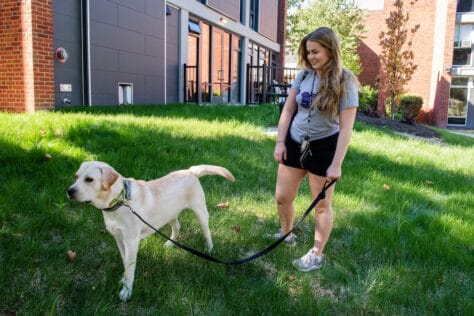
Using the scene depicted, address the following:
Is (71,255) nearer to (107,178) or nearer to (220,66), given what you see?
(107,178)

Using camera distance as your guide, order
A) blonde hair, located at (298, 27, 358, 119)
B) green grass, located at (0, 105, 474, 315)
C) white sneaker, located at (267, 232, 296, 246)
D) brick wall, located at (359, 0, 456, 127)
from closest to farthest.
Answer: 1. green grass, located at (0, 105, 474, 315)
2. blonde hair, located at (298, 27, 358, 119)
3. white sneaker, located at (267, 232, 296, 246)
4. brick wall, located at (359, 0, 456, 127)

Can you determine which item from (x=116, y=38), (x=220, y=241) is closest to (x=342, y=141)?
(x=220, y=241)

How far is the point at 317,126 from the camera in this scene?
3.19 m

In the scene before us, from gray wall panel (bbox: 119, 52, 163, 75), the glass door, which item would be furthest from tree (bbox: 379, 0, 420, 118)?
gray wall panel (bbox: 119, 52, 163, 75)

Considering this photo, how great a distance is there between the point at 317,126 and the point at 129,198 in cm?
150

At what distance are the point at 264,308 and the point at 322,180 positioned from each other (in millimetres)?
1086

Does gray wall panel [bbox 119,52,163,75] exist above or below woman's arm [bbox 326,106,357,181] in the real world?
above

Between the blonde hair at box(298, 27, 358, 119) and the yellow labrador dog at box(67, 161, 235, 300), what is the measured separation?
0.91m

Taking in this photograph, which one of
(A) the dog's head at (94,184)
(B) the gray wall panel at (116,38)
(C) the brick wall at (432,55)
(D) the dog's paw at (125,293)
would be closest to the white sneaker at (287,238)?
(D) the dog's paw at (125,293)

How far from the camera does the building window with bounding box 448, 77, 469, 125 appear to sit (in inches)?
1006

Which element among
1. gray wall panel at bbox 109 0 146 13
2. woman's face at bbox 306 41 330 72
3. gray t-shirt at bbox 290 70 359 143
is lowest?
gray t-shirt at bbox 290 70 359 143

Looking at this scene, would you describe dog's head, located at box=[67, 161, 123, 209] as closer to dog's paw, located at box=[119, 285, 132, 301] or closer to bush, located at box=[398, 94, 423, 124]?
dog's paw, located at box=[119, 285, 132, 301]

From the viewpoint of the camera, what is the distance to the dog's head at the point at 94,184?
2.45 meters

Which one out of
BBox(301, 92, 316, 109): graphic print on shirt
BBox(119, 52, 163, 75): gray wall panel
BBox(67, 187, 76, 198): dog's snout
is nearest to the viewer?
BBox(67, 187, 76, 198): dog's snout
